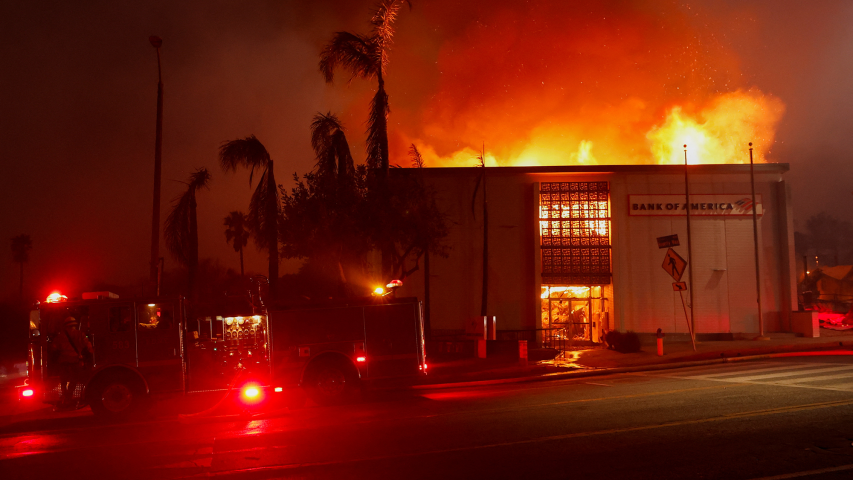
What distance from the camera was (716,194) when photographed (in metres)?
26.9

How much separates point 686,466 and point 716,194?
22.4 metres

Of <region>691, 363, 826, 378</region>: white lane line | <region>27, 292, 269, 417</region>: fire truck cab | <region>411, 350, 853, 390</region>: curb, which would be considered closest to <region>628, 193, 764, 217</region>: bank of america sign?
<region>411, 350, 853, 390</region>: curb

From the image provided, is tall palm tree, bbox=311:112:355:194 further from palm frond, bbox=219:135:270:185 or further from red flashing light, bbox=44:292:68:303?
red flashing light, bbox=44:292:68:303

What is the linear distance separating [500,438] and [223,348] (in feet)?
23.3

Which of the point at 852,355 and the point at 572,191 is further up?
the point at 572,191

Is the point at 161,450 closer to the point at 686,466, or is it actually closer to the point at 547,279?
the point at 686,466

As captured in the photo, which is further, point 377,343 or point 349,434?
point 377,343

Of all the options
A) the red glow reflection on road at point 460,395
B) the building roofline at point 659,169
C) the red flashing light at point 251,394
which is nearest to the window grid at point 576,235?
the building roofline at point 659,169

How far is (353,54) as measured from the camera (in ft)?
72.8

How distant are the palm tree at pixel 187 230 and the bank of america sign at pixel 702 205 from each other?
17.4 meters

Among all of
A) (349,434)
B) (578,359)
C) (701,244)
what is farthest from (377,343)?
(701,244)

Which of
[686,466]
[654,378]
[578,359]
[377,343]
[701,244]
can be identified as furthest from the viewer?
[701,244]

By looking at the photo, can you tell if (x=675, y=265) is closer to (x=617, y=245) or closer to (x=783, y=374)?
(x=783, y=374)

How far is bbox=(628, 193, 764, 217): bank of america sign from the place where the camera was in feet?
88.3
